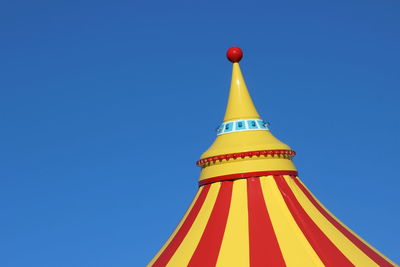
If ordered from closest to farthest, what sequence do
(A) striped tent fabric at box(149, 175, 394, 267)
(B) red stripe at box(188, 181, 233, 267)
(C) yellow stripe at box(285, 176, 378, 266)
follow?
(A) striped tent fabric at box(149, 175, 394, 267)
(B) red stripe at box(188, 181, 233, 267)
(C) yellow stripe at box(285, 176, 378, 266)

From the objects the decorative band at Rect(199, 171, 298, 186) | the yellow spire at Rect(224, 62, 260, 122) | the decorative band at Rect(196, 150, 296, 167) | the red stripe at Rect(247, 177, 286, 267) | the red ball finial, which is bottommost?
the red stripe at Rect(247, 177, 286, 267)

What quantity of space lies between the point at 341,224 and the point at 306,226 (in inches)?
42.2

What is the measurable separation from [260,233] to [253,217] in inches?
12.0

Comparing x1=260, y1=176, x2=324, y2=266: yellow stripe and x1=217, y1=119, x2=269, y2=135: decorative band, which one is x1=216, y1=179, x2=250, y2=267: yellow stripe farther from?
x1=217, y1=119, x2=269, y2=135: decorative band

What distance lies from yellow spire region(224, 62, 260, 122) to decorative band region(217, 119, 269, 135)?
0.27ft

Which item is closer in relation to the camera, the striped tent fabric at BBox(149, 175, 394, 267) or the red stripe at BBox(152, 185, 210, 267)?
the striped tent fabric at BBox(149, 175, 394, 267)

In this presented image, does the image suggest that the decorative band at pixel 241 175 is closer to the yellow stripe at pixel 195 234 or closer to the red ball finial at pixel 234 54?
the yellow stripe at pixel 195 234

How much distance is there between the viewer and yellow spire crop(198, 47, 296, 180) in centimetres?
1005

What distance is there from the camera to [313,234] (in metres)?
9.48

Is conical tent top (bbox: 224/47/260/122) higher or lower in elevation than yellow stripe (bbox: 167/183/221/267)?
higher

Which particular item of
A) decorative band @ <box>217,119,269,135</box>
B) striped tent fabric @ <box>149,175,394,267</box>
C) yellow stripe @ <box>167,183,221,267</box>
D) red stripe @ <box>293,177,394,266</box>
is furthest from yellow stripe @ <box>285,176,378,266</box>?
yellow stripe @ <box>167,183,221,267</box>

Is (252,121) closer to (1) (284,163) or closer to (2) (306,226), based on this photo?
(1) (284,163)

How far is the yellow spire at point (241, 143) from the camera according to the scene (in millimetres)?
10055

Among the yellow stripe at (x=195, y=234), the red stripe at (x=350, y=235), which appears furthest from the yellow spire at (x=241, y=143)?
the red stripe at (x=350, y=235)
